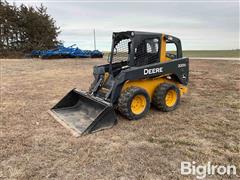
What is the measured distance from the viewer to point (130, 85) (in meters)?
4.75

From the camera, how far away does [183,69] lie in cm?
560

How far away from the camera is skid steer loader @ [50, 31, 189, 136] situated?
4.46m

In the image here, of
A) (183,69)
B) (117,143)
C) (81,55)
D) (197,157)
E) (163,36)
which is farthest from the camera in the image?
(81,55)

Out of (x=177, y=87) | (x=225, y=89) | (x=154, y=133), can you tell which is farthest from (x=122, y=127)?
(x=225, y=89)

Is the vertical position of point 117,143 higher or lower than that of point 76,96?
lower

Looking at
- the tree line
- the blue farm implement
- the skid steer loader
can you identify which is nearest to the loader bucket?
the skid steer loader

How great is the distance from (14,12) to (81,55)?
35.7 feet

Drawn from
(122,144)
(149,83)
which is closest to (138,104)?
(149,83)

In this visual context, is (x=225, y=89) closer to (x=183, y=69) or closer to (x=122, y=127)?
(x=183, y=69)

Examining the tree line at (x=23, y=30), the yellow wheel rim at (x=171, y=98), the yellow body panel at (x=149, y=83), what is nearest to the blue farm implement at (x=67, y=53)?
the tree line at (x=23, y=30)

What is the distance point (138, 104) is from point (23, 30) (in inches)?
1016

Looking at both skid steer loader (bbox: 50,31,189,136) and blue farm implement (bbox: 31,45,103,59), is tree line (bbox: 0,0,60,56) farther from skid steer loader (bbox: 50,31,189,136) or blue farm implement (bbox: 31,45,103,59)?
skid steer loader (bbox: 50,31,189,136)

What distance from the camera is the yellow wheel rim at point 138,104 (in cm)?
466

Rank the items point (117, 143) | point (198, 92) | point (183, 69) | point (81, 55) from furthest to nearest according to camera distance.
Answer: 1. point (81, 55)
2. point (198, 92)
3. point (183, 69)
4. point (117, 143)
